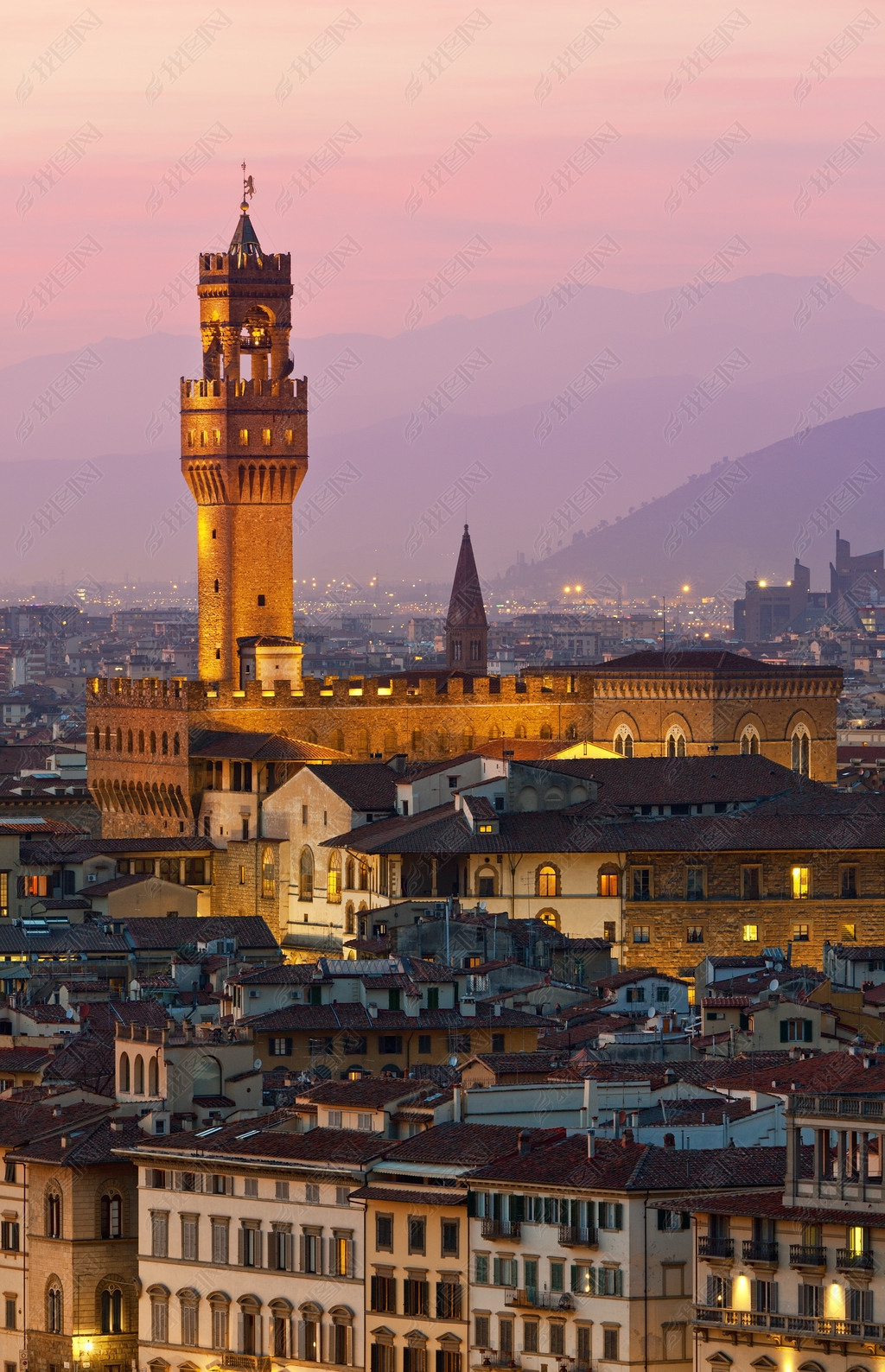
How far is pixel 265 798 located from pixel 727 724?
12.2 m

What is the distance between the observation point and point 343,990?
58.2 meters

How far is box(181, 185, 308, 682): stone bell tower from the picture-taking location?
305 ft

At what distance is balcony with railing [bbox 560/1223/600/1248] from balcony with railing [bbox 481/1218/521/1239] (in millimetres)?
597

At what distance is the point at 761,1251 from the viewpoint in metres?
40.8

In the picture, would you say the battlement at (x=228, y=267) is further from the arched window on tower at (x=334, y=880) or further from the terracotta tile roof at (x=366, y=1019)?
the terracotta tile roof at (x=366, y=1019)

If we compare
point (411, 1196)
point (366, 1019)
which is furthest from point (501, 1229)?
point (366, 1019)

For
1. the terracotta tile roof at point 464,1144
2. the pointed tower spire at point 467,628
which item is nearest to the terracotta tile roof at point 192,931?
the terracotta tile roof at point 464,1144

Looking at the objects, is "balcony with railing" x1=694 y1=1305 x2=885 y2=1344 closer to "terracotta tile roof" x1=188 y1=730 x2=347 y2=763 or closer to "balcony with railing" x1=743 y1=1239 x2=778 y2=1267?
"balcony with railing" x1=743 y1=1239 x2=778 y2=1267

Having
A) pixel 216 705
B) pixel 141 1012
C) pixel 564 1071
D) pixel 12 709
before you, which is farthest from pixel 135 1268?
pixel 12 709

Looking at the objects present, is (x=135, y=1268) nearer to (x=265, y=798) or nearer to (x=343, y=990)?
(x=343, y=990)

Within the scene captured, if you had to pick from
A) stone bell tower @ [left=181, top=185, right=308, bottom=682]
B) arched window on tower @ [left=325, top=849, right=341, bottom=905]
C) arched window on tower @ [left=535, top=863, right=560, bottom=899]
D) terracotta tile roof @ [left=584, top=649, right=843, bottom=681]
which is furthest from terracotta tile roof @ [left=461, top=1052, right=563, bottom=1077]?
stone bell tower @ [left=181, top=185, right=308, bottom=682]

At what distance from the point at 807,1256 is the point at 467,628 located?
279ft

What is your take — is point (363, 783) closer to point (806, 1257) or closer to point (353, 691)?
point (353, 691)

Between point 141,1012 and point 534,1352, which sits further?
point 141,1012
